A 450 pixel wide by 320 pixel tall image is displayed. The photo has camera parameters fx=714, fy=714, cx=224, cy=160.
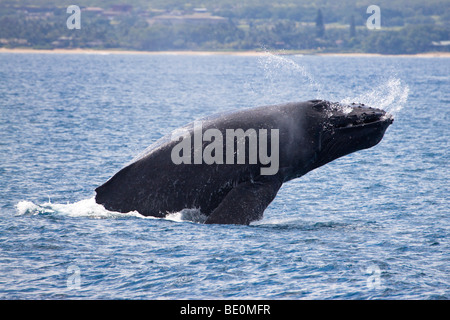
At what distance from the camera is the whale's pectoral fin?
1684 cm

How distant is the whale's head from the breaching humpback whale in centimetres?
2

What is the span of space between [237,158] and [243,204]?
1.13 metres

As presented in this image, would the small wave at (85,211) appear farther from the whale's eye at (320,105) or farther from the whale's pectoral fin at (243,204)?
the whale's eye at (320,105)

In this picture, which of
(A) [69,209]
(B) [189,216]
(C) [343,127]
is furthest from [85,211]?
(C) [343,127]

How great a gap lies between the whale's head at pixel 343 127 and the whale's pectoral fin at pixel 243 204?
1760mm

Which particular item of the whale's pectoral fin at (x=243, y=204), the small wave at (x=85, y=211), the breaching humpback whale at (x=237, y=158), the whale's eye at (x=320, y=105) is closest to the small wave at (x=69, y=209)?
the small wave at (x=85, y=211)

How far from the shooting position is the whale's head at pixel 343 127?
1752 centimetres

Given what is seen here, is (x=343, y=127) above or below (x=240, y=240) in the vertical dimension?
above

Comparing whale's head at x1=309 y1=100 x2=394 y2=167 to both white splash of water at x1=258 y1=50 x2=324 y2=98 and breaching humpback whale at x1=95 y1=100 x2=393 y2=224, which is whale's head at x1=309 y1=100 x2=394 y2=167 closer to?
breaching humpback whale at x1=95 y1=100 x2=393 y2=224

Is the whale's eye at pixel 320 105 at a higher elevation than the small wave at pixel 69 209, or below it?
higher

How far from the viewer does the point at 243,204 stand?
1691 centimetres

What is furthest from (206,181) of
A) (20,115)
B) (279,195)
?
(20,115)

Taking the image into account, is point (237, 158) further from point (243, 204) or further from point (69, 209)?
point (69, 209)

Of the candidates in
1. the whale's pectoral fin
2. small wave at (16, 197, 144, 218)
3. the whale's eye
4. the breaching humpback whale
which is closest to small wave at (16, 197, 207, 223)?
small wave at (16, 197, 144, 218)
